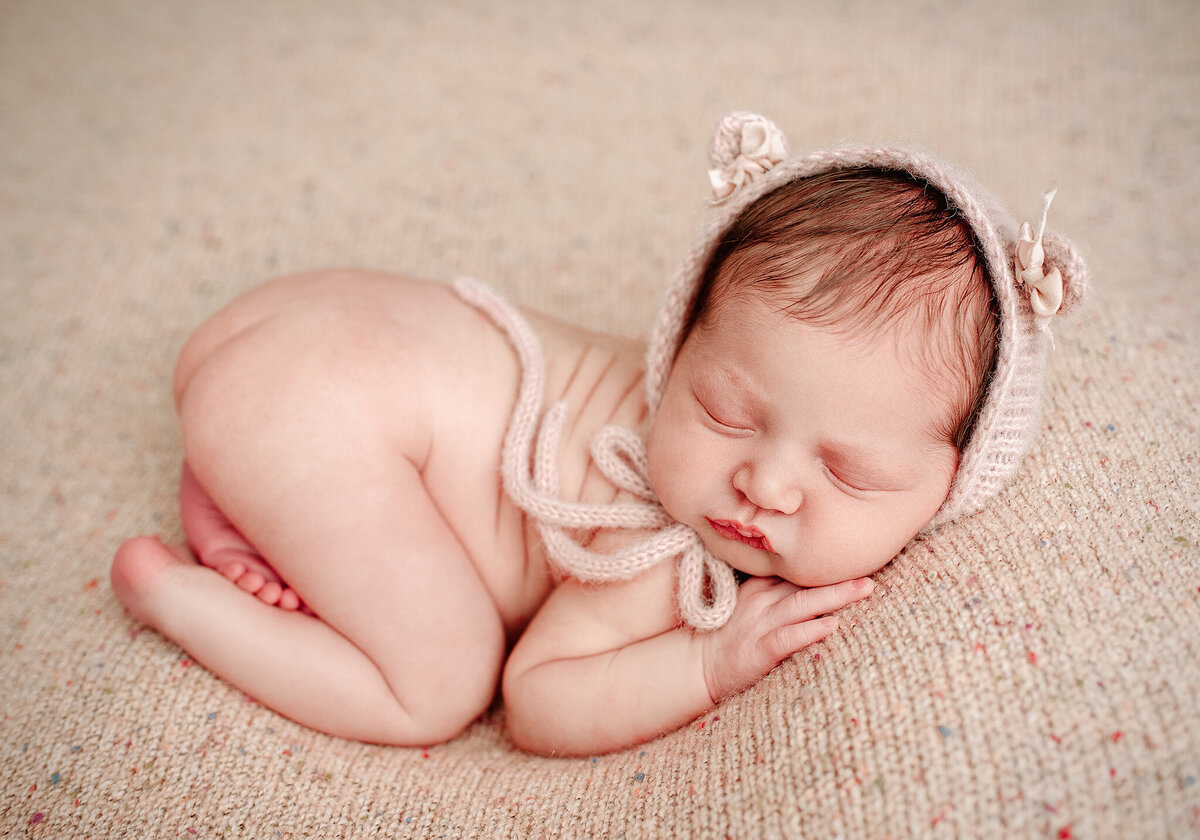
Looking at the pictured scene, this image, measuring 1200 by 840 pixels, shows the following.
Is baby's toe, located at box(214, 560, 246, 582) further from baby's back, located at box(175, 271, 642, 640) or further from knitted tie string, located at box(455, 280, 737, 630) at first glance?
knitted tie string, located at box(455, 280, 737, 630)

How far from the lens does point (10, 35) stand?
2131 mm

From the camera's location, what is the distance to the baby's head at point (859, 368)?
934 mm

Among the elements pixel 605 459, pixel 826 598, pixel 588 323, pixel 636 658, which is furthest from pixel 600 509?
pixel 588 323

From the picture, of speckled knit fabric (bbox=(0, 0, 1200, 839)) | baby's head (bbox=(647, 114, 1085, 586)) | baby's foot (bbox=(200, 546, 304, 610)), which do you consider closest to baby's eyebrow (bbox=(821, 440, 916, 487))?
baby's head (bbox=(647, 114, 1085, 586))

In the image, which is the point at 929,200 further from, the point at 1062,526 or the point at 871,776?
the point at 871,776

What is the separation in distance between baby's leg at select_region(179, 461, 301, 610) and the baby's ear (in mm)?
1045

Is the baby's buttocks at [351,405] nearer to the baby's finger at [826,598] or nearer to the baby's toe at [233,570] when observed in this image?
the baby's toe at [233,570]

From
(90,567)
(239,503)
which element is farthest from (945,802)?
(90,567)

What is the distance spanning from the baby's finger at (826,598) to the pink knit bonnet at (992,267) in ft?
0.38

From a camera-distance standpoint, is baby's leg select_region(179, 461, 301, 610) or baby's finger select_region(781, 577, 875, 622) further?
baby's leg select_region(179, 461, 301, 610)

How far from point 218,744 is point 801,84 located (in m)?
1.77

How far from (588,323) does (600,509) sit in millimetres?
654

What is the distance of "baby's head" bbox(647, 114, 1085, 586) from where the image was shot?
934 millimetres

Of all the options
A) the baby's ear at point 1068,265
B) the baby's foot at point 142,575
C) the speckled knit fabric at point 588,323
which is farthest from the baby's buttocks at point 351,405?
the baby's ear at point 1068,265
